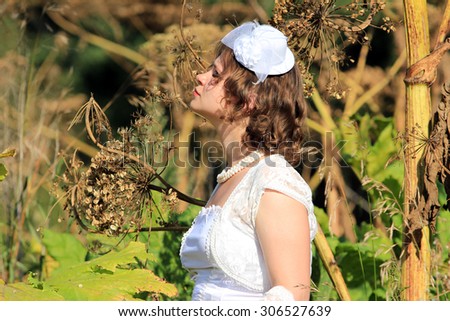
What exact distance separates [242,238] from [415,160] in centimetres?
75

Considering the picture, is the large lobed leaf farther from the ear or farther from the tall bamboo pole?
the tall bamboo pole

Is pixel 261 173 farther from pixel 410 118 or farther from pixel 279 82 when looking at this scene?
pixel 410 118

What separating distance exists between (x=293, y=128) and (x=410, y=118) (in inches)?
20.0

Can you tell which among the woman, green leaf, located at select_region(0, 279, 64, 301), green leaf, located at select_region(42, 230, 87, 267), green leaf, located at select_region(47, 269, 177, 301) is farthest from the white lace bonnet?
green leaf, located at select_region(42, 230, 87, 267)

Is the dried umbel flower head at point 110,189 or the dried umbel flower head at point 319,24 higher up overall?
the dried umbel flower head at point 319,24

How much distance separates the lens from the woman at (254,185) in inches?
71.6

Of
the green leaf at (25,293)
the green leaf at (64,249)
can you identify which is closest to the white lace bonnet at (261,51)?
the green leaf at (25,293)

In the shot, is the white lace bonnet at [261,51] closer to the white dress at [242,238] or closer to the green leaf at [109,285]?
the white dress at [242,238]

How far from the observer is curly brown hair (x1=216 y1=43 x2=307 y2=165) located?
80.9 inches

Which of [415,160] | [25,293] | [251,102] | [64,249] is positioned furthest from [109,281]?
[64,249]

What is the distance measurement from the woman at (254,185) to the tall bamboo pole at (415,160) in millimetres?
460

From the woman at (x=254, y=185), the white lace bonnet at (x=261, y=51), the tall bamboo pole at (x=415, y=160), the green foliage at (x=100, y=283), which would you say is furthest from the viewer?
the tall bamboo pole at (x=415, y=160)

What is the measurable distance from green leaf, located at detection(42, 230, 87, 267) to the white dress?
4.57 ft

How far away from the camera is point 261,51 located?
6.67ft
